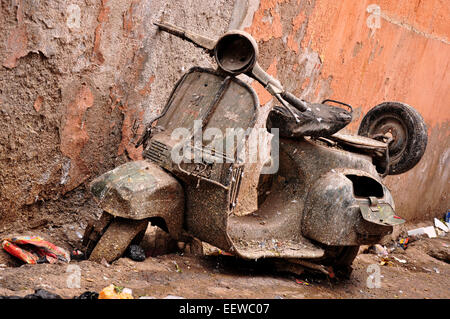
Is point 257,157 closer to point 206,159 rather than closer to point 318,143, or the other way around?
point 318,143

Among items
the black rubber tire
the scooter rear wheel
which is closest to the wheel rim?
the black rubber tire

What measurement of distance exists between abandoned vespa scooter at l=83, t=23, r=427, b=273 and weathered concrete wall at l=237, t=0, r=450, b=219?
1.11 m

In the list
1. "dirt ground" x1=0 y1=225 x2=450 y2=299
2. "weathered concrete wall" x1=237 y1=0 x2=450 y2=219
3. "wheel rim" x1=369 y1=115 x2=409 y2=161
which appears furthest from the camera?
"weathered concrete wall" x1=237 y1=0 x2=450 y2=219

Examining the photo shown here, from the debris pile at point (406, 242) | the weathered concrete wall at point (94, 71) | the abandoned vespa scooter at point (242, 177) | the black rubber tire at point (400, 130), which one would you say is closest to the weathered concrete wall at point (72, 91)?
the weathered concrete wall at point (94, 71)

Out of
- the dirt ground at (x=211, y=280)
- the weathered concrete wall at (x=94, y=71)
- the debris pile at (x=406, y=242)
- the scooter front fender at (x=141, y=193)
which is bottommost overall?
the debris pile at (x=406, y=242)

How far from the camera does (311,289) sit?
3.30 m

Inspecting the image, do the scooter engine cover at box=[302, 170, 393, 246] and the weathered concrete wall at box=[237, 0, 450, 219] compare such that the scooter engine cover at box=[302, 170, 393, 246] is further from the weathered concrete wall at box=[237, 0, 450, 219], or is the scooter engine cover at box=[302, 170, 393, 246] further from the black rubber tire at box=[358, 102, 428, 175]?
the weathered concrete wall at box=[237, 0, 450, 219]

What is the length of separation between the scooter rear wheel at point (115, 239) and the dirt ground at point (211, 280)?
0.05 m

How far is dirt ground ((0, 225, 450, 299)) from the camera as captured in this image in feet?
8.15

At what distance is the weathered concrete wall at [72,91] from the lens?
281cm

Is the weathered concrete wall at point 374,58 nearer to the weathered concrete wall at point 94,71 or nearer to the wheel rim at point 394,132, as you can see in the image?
the weathered concrete wall at point 94,71

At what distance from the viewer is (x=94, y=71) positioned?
3166mm

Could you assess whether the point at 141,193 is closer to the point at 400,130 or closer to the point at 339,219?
the point at 339,219
